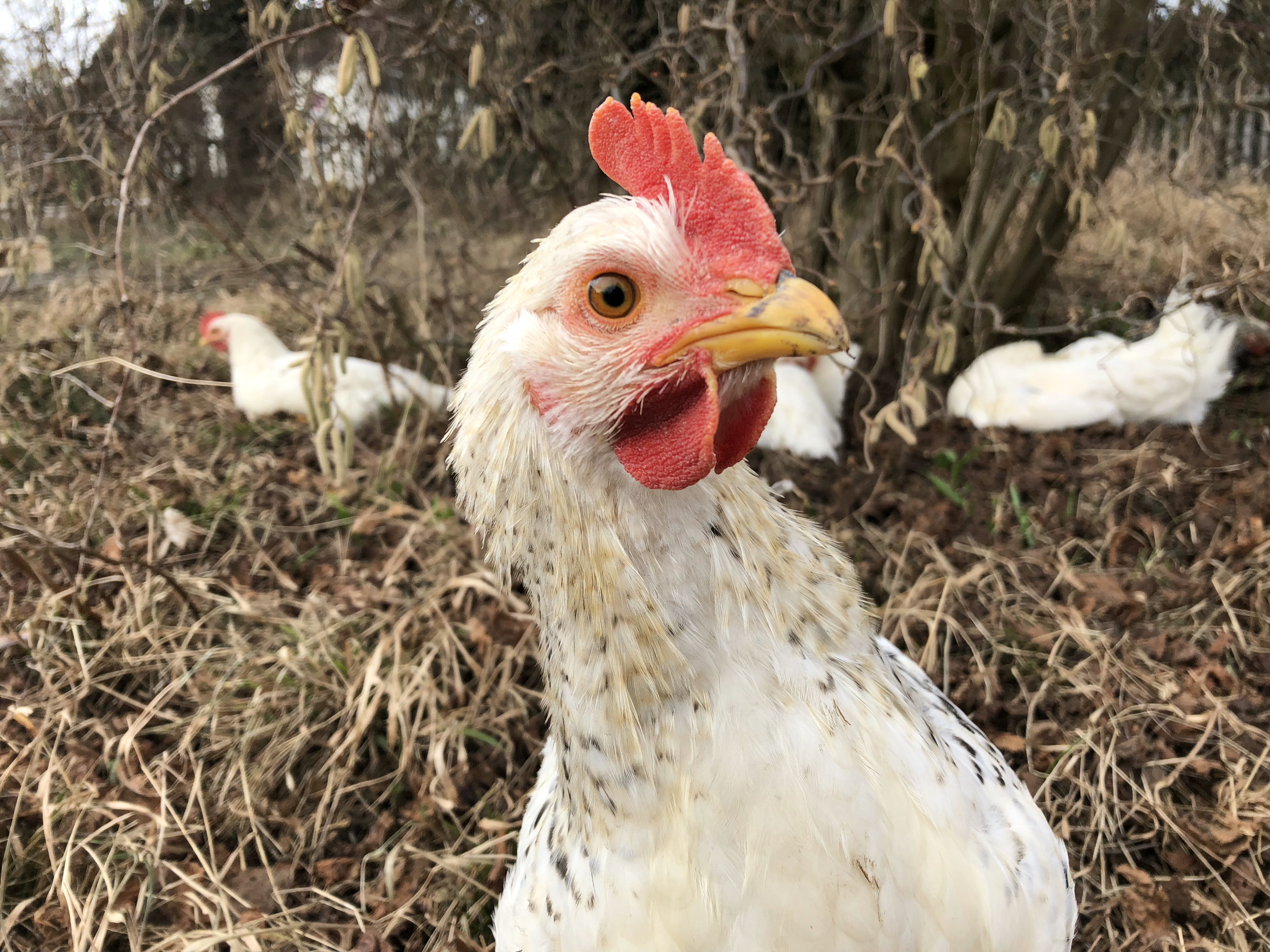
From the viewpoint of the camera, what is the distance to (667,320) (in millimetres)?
1071

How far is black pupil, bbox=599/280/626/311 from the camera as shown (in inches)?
42.8

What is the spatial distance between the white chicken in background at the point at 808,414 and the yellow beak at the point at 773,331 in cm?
253

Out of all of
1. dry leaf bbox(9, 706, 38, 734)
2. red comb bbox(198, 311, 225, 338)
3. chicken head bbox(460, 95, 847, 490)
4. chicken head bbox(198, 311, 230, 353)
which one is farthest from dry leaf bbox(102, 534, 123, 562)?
chicken head bbox(460, 95, 847, 490)

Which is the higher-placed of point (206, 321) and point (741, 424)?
point (741, 424)

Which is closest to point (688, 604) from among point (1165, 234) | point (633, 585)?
point (633, 585)

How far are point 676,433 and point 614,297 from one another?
0.72 ft

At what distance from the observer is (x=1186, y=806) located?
2301 millimetres

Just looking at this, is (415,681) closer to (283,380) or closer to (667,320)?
(667,320)

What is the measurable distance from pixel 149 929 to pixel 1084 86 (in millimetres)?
4779

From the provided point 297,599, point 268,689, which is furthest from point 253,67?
point 268,689

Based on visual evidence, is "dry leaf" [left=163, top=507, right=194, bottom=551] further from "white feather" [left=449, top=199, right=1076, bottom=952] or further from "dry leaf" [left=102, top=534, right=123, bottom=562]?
"white feather" [left=449, top=199, right=1076, bottom=952]

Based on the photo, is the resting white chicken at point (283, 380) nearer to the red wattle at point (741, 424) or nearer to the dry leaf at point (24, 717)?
the dry leaf at point (24, 717)

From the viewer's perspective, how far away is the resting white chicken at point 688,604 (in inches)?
42.5

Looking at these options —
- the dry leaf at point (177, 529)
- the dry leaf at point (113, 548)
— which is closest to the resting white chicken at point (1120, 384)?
the dry leaf at point (177, 529)
